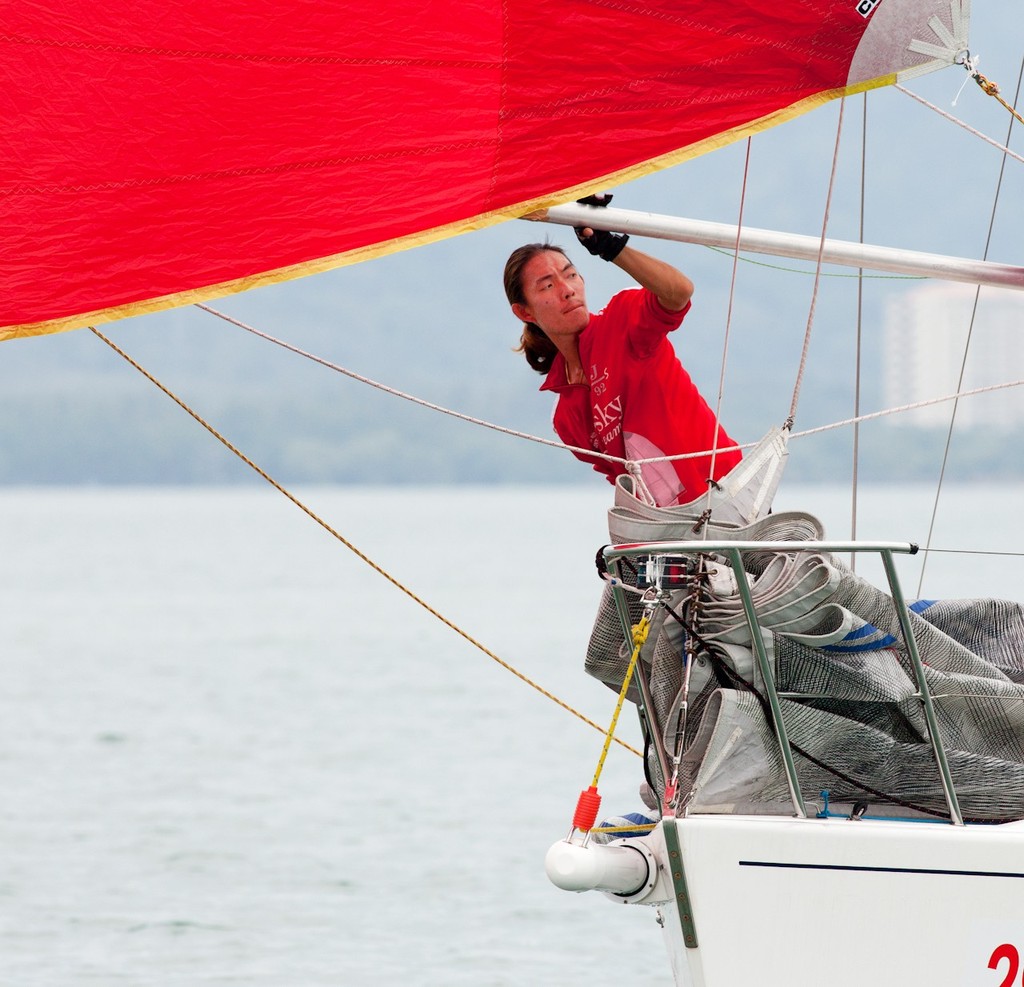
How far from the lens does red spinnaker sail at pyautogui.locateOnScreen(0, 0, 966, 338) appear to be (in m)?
4.88

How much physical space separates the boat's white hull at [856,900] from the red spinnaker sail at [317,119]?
1742mm

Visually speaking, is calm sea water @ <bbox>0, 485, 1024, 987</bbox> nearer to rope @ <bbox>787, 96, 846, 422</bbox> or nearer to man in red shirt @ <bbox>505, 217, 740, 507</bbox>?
man in red shirt @ <bbox>505, 217, 740, 507</bbox>

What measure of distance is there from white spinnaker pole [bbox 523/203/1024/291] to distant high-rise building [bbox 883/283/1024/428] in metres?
18.0

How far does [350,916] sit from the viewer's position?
10.6 metres

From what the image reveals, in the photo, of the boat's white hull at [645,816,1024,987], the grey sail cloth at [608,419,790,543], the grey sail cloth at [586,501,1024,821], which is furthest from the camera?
the grey sail cloth at [608,419,790,543]

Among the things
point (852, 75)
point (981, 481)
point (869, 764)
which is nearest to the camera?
point (869, 764)

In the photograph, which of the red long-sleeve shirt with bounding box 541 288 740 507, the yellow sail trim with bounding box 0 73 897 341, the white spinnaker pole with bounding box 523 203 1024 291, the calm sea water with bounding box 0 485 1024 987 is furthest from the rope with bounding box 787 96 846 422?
the calm sea water with bounding box 0 485 1024 987

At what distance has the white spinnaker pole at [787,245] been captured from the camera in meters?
5.02

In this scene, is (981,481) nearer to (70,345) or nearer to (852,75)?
(70,345)

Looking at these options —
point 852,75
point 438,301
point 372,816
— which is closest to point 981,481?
point 438,301

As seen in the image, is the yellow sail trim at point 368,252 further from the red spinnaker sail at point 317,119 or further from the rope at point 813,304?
the rope at point 813,304

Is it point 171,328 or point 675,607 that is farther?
point 171,328

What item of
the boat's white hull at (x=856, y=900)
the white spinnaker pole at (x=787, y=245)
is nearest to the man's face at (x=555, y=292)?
the white spinnaker pole at (x=787, y=245)

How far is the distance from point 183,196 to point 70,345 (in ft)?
575
